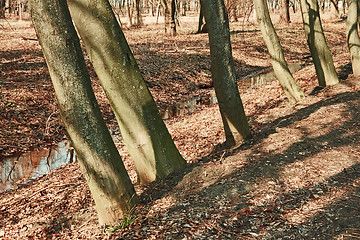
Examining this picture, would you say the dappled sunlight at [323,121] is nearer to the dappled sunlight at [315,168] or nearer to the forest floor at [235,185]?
the forest floor at [235,185]

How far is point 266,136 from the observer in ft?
20.4

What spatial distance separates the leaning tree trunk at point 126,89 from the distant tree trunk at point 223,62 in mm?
1340

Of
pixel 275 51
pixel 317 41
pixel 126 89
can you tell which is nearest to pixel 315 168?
pixel 126 89

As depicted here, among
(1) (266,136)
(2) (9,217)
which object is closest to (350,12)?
(1) (266,136)

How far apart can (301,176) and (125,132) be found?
2513mm

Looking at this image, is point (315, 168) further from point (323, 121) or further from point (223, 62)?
point (223, 62)

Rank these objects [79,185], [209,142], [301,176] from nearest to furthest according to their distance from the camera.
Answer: [301,176], [79,185], [209,142]

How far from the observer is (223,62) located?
18.5ft

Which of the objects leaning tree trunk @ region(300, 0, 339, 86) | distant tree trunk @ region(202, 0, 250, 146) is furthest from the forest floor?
distant tree trunk @ region(202, 0, 250, 146)

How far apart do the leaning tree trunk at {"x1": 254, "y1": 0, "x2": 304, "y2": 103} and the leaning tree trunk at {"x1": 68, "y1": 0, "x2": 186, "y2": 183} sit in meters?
4.29

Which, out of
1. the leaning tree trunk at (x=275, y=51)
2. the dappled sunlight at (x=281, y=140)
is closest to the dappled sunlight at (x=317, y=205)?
the dappled sunlight at (x=281, y=140)

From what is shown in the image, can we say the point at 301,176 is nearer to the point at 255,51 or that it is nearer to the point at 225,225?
the point at 225,225

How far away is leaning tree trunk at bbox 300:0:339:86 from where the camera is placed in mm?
8766

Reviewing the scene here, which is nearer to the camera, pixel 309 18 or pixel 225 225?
pixel 225 225
